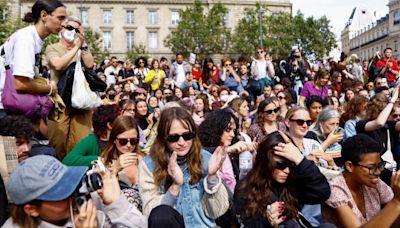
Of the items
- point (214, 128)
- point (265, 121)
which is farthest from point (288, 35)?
point (214, 128)

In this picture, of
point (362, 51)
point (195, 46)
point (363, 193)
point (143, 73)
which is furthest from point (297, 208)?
point (362, 51)

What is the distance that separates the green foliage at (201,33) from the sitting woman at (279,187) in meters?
55.2

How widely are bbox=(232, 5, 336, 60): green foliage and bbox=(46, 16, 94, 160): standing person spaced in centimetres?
4946

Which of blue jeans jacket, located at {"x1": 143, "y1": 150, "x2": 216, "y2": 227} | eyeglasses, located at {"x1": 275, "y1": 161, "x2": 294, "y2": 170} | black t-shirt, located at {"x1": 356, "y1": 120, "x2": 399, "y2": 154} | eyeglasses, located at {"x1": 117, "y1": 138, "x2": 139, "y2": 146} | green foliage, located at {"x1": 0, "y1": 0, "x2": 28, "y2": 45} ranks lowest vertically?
blue jeans jacket, located at {"x1": 143, "y1": 150, "x2": 216, "y2": 227}

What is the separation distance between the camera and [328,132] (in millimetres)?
6695

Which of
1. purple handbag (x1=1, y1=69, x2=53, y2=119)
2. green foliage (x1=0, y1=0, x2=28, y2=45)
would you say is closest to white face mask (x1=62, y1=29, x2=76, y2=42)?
purple handbag (x1=1, y1=69, x2=53, y2=119)

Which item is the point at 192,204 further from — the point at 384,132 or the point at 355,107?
the point at 355,107

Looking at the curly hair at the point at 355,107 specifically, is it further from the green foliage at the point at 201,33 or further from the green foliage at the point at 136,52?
the green foliage at the point at 136,52

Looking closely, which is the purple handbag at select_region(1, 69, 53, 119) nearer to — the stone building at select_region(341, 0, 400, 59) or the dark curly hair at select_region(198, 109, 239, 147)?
the dark curly hair at select_region(198, 109, 239, 147)

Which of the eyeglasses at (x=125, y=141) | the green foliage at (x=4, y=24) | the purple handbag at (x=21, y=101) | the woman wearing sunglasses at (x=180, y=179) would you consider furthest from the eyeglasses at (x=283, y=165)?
the green foliage at (x=4, y=24)

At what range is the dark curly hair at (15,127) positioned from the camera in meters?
4.32

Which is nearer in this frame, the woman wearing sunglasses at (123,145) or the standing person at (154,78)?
the woman wearing sunglasses at (123,145)

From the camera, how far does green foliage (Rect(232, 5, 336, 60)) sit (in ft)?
178

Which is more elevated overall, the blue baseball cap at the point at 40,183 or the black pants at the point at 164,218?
the blue baseball cap at the point at 40,183
